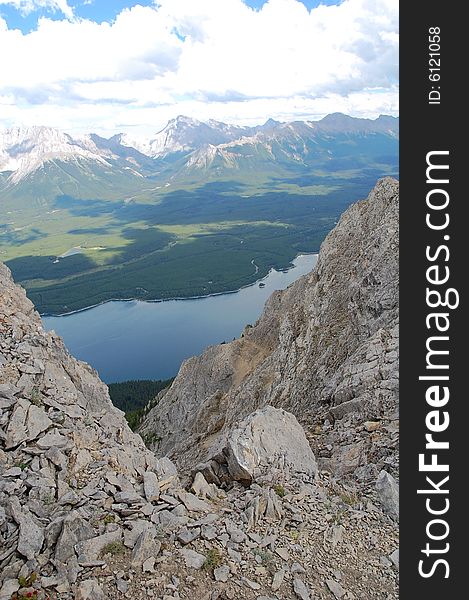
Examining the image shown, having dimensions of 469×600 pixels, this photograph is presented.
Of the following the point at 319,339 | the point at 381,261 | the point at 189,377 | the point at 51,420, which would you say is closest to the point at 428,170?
the point at 51,420

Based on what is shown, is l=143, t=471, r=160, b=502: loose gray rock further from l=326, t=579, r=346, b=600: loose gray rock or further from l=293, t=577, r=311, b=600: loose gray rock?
l=326, t=579, r=346, b=600: loose gray rock

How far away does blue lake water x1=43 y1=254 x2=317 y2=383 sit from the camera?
150 metres

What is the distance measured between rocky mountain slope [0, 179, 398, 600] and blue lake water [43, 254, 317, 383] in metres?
125

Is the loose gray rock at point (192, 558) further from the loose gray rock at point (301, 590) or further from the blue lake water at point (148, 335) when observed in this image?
the blue lake water at point (148, 335)

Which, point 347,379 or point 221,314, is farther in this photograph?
point 221,314

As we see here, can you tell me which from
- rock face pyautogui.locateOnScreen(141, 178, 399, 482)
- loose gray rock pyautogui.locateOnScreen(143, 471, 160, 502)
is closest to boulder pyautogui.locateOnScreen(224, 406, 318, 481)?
rock face pyautogui.locateOnScreen(141, 178, 399, 482)

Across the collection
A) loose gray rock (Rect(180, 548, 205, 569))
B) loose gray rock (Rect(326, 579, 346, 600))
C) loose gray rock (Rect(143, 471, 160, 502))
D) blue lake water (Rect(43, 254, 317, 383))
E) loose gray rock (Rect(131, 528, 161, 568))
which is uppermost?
blue lake water (Rect(43, 254, 317, 383))

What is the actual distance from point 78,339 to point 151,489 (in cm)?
16665

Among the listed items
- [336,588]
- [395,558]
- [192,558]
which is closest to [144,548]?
[192,558]

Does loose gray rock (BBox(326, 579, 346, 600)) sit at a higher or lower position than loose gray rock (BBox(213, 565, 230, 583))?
lower

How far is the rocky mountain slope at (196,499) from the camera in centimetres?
1030

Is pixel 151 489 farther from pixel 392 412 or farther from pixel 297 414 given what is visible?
pixel 297 414

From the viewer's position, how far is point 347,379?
76.8 feet

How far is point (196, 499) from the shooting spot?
519 inches
